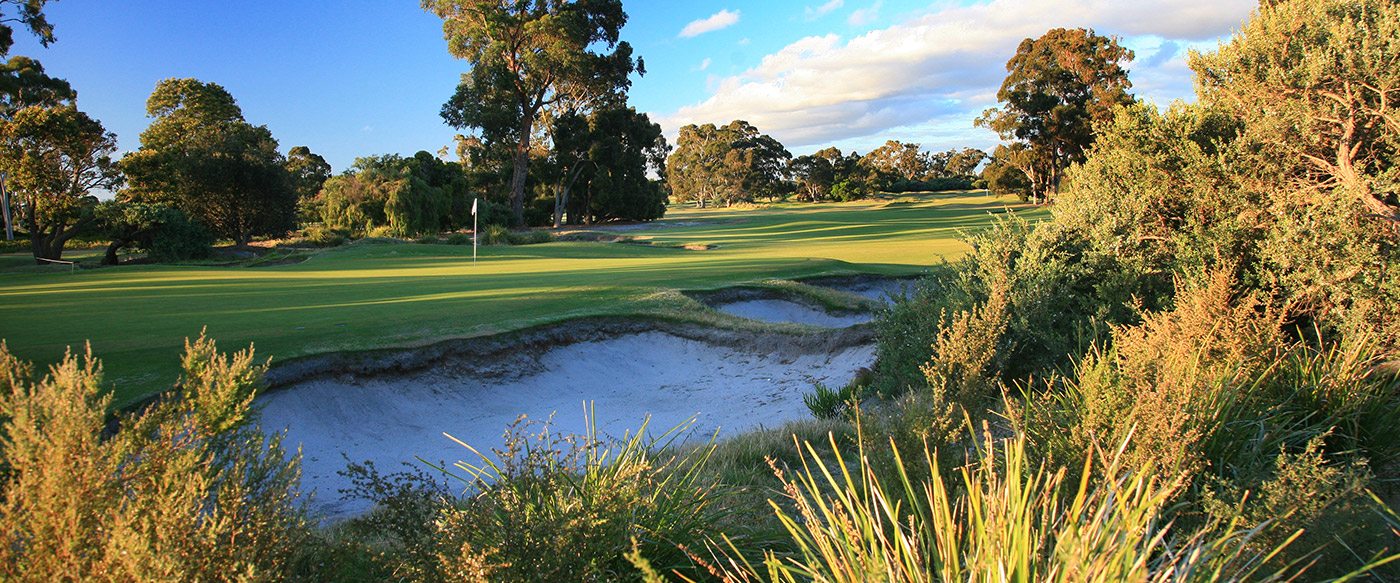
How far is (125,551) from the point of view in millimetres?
2160

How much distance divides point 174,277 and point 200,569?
19365 mm

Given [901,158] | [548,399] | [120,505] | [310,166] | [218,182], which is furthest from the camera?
[901,158]

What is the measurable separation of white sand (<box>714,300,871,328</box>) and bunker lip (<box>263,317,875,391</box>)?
2366 mm

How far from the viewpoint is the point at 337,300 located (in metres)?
13.4

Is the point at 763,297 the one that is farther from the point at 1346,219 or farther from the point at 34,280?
the point at 34,280

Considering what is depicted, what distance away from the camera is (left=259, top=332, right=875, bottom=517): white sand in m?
8.61

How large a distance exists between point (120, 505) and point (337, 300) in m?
12.3

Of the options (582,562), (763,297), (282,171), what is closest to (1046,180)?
(763,297)

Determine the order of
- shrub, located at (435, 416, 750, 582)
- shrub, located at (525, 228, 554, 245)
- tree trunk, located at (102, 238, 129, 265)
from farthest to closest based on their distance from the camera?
1. shrub, located at (525, 228, 554, 245)
2. tree trunk, located at (102, 238, 129, 265)
3. shrub, located at (435, 416, 750, 582)

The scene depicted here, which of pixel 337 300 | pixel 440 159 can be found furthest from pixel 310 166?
pixel 337 300

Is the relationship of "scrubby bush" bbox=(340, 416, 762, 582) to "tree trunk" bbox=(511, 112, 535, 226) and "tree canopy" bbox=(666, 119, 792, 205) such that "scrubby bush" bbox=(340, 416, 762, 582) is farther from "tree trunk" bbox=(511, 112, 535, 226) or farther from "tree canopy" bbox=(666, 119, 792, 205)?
"tree canopy" bbox=(666, 119, 792, 205)

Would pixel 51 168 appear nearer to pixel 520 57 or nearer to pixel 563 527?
pixel 520 57

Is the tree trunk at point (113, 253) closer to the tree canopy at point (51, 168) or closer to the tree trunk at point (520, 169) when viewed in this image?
the tree canopy at point (51, 168)

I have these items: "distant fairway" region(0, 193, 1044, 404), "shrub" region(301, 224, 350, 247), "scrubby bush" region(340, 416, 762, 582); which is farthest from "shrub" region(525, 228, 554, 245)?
"scrubby bush" region(340, 416, 762, 582)
